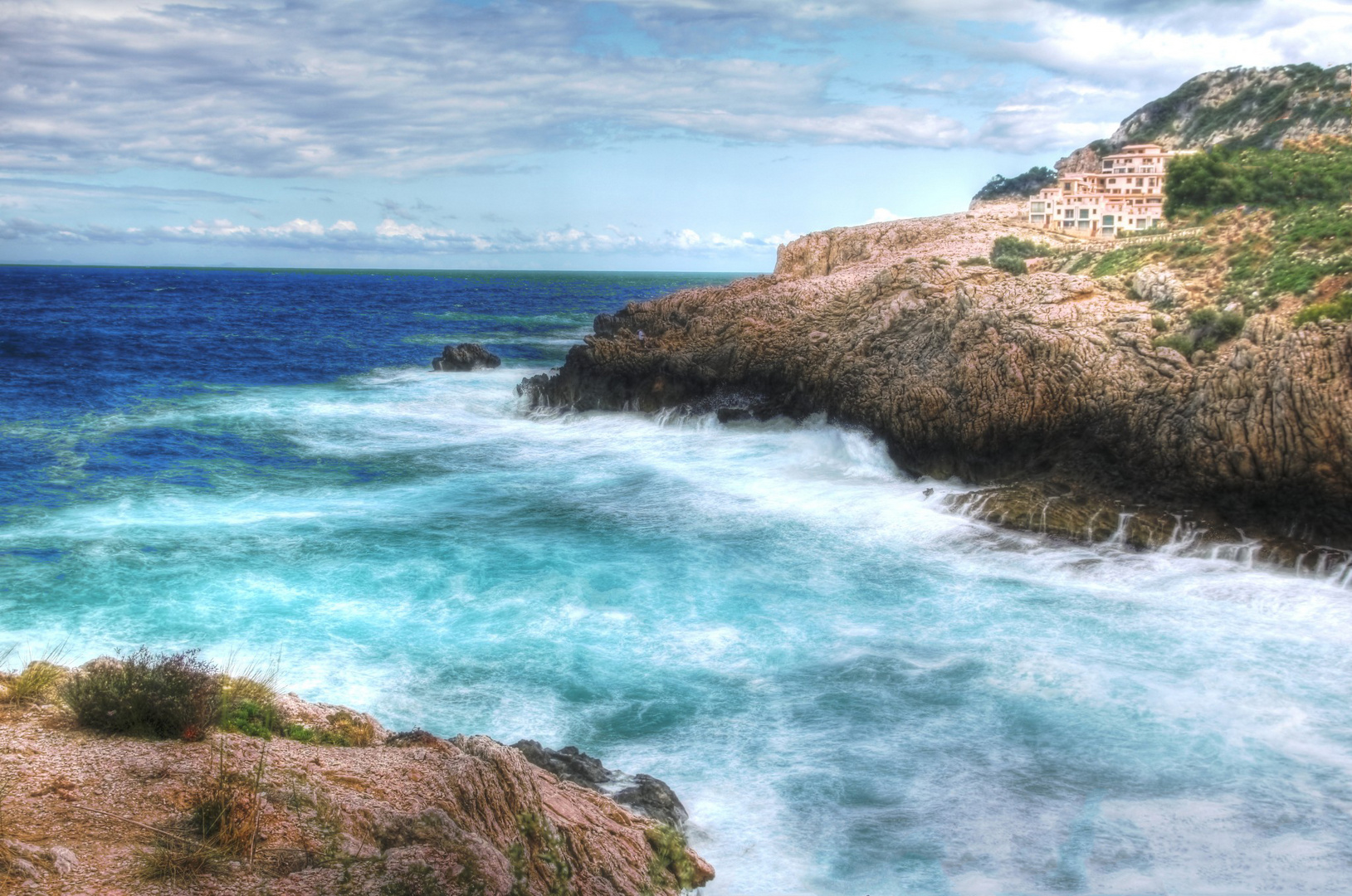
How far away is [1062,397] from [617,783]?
15777 mm

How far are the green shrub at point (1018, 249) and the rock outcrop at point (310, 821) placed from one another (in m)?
34.1

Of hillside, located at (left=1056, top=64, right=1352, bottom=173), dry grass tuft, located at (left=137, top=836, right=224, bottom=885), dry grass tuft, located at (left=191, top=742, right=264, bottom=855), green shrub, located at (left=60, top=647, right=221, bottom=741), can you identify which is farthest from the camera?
hillside, located at (left=1056, top=64, right=1352, bottom=173)

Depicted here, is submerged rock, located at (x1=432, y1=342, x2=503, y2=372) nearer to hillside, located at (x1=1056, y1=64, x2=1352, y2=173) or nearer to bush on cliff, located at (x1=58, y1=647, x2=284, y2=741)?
bush on cliff, located at (x1=58, y1=647, x2=284, y2=741)

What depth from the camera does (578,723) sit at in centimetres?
1327

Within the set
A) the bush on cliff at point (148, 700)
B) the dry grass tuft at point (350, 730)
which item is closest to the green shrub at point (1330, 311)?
the dry grass tuft at point (350, 730)

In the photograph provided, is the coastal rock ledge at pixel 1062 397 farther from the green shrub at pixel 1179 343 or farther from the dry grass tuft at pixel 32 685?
the dry grass tuft at pixel 32 685

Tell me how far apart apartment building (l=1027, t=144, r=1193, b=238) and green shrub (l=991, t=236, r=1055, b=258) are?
4753 mm

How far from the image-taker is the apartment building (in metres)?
46.4

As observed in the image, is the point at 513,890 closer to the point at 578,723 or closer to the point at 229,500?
the point at 578,723

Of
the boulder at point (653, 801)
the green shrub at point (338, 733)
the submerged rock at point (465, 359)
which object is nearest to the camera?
the green shrub at point (338, 733)

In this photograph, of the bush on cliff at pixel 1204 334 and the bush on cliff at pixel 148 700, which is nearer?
the bush on cliff at pixel 148 700

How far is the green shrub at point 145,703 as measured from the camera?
813 cm

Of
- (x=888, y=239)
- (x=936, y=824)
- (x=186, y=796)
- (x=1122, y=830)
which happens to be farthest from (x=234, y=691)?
(x=888, y=239)

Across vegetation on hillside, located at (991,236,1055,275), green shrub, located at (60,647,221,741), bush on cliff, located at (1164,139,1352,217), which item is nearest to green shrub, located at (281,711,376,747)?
green shrub, located at (60,647,221,741)
